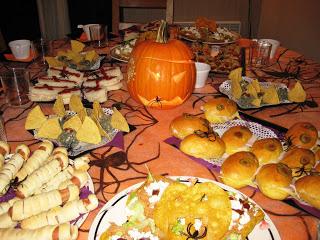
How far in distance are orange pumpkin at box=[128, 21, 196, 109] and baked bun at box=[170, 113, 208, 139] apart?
204 mm

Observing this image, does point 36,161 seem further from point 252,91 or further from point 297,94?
point 297,94

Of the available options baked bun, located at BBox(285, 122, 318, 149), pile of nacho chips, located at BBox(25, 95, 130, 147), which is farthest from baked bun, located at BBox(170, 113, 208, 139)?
baked bun, located at BBox(285, 122, 318, 149)

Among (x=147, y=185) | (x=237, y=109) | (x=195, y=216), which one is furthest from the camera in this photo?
(x=237, y=109)

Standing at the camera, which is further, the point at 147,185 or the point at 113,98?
the point at 113,98

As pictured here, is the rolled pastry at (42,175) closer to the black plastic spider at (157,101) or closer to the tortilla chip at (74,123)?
the tortilla chip at (74,123)

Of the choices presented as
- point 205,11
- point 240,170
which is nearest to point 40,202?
point 240,170

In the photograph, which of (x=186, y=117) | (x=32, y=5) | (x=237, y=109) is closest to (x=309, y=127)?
(x=237, y=109)

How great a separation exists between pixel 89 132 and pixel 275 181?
21.8 inches

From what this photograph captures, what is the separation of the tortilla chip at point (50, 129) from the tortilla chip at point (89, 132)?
0.24 feet

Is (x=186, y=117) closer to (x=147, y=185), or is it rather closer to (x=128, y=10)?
(x=147, y=185)

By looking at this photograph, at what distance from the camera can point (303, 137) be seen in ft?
3.01

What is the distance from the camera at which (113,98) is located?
1327 mm

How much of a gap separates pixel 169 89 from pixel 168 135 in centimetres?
22

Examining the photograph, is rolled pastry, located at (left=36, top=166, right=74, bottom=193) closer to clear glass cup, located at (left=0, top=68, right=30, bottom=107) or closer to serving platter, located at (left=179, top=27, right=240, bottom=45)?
clear glass cup, located at (left=0, top=68, right=30, bottom=107)
